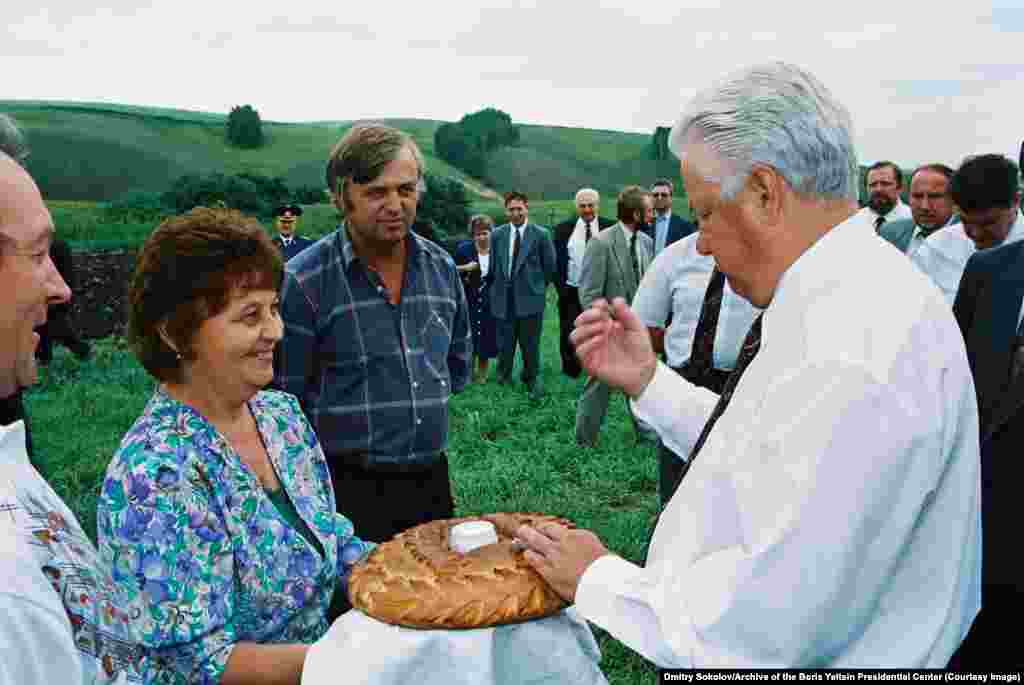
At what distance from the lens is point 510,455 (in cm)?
758

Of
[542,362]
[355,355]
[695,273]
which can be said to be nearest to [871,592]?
[355,355]

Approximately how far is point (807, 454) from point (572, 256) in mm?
10040

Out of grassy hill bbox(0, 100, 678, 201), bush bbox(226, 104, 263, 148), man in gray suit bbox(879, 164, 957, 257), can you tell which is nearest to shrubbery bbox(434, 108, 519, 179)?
grassy hill bbox(0, 100, 678, 201)

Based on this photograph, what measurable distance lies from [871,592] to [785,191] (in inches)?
27.3

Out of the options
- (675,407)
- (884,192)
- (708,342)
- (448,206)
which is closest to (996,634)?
(675,407)

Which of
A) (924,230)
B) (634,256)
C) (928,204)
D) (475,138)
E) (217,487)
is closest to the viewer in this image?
(217,487)

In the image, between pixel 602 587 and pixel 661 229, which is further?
pixel 661 229

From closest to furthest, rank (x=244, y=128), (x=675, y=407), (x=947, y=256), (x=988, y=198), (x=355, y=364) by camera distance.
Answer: (x=675, y=407)
(x=355, y=364)
(x=988, y=198)
(x=947, y=256)
(x=244, y=128)

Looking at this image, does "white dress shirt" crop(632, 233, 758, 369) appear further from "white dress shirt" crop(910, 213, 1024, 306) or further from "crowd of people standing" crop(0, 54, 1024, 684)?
"white dress shirt" crop(910, 213, 1024, 306)

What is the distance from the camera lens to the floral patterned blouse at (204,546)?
1.86 meters

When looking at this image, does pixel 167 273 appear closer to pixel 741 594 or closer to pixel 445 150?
pixel 741 594

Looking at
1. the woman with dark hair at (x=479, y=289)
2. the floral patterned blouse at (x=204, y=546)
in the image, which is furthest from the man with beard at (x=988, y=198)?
the woman with dark hair at (x=479, y=289)

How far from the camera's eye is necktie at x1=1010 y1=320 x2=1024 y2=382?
2.32 m

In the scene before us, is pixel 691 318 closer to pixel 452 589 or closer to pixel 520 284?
pixel 452 589
